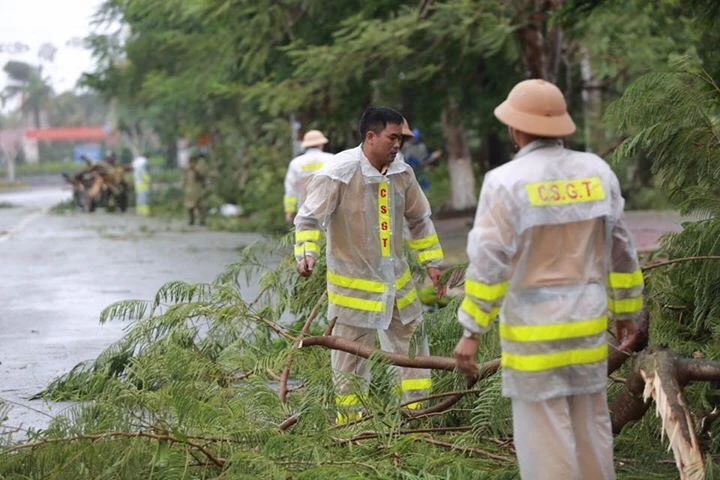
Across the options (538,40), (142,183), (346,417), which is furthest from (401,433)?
(142,183)

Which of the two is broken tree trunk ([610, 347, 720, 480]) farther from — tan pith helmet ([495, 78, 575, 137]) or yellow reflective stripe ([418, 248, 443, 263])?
yellow reflective stripe ([418, 248, 443, 263])

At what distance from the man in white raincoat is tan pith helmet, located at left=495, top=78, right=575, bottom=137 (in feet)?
7.43

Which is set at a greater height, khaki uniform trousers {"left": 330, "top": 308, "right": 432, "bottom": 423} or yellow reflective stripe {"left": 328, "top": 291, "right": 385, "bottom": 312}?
yellow reflective stripe {"left": 328, "top": 291, "right": 385, "bottom": 312}

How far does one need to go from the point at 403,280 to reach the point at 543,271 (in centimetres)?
275

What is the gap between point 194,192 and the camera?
1281 inches

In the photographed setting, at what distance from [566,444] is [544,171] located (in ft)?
2.98

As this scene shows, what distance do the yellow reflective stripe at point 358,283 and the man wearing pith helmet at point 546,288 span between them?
8.28 ft

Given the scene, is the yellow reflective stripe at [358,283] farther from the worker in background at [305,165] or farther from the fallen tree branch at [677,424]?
the worker in background at [305,165]

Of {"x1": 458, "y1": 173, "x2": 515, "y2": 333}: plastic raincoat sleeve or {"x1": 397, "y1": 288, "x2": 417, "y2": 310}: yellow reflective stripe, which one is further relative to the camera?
{"x1": 397, "y1": 288, "x2": 417, "y2": 310}: yellow reflective stripe

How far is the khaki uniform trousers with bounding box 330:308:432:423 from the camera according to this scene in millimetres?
6266

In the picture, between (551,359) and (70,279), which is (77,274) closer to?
(70,279)

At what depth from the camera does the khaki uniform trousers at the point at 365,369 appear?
6.27 m

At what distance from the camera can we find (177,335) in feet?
23.6

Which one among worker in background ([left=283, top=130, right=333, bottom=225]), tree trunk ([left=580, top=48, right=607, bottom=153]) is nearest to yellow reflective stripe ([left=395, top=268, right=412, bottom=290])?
worker in background ([left=283, top=130, right=333, bottom=225])
